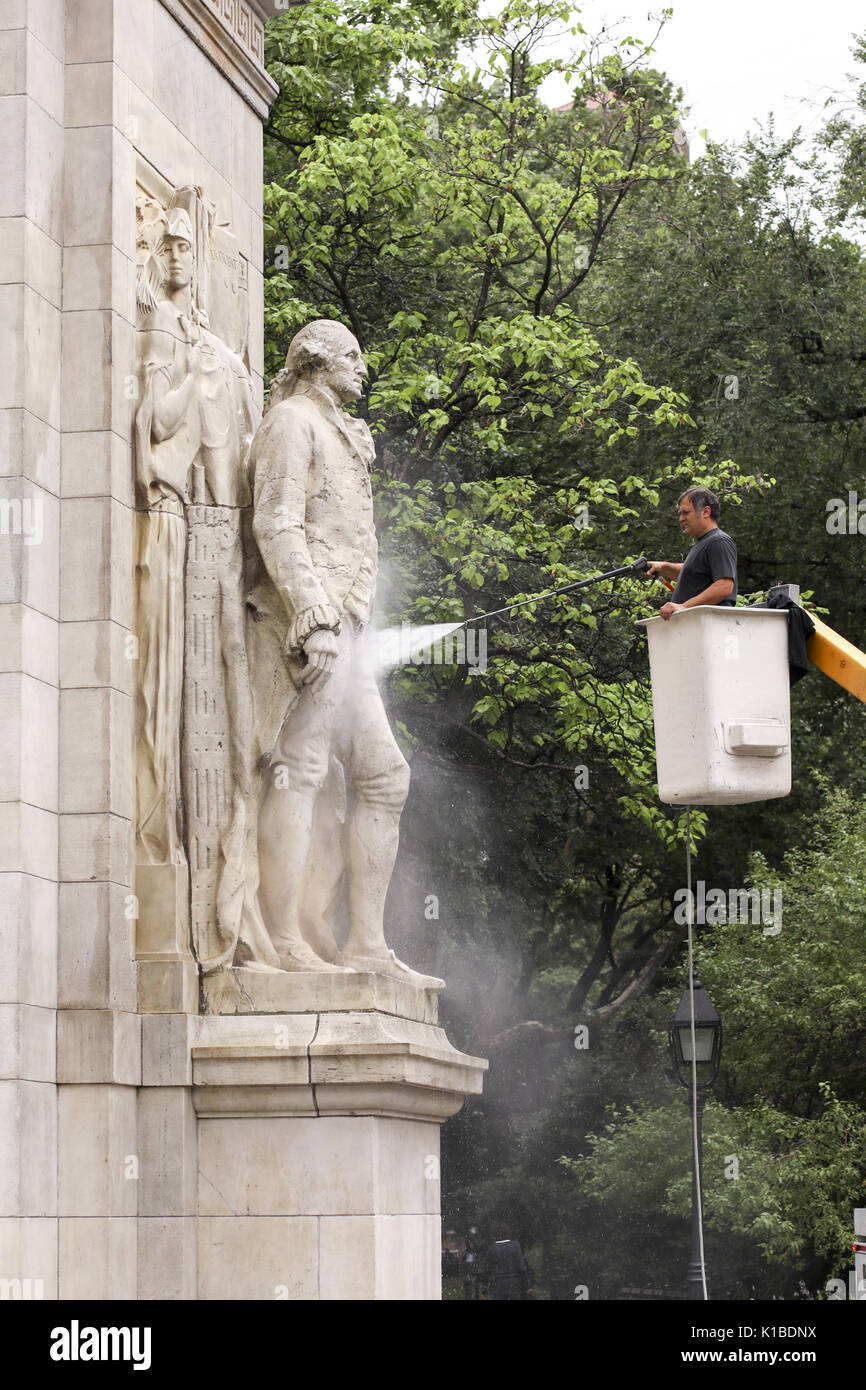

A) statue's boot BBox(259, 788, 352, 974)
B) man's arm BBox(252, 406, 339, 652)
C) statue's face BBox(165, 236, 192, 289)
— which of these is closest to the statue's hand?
man's arm BBox(252, 406, 339, 652)

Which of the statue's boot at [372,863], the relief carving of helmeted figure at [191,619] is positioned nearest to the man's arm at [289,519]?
the relief carving of helmeted figure at [191,619]

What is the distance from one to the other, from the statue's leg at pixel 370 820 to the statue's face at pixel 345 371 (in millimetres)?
1489

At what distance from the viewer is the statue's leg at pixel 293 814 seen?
10.1 m

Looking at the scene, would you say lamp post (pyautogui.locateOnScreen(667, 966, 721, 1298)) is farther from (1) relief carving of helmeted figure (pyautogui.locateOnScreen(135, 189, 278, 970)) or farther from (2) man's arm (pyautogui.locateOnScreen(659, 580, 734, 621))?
(1) relief carving of helmeted figure (pyautogui.locateOnScreen(135, 189, 278, 970))

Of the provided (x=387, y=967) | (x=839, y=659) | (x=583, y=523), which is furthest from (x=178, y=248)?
(x=583, y=523)

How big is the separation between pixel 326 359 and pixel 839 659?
10.2 ft

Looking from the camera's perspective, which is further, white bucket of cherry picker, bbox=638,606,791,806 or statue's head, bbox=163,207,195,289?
statue's head, bbox=163,207,195,289

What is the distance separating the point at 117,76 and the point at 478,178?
1374 centimetres

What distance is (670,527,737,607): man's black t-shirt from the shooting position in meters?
10.5

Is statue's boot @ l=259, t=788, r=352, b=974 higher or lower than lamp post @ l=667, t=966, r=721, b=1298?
lower

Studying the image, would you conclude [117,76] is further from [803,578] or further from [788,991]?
[803,578]

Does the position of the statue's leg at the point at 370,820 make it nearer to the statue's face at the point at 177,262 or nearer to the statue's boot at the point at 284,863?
the statue's boot at the point at 284,863

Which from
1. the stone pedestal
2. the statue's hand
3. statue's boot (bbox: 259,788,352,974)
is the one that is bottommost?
the stone pedestal

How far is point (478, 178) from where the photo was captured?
77.3 feet
